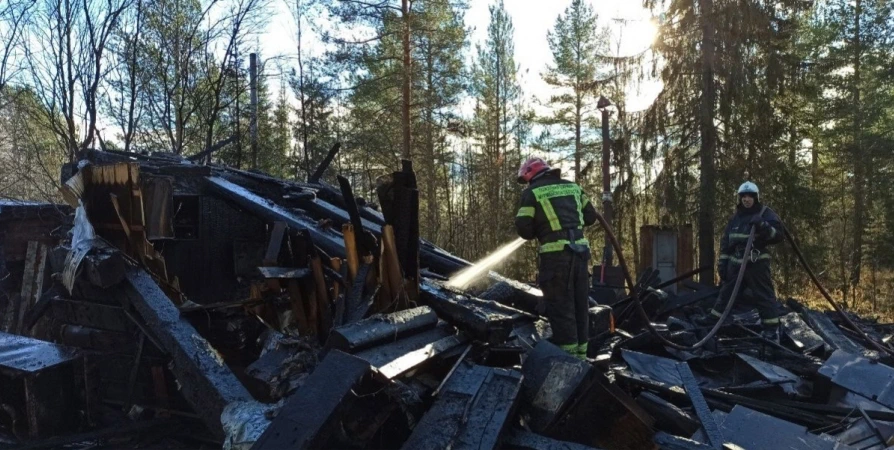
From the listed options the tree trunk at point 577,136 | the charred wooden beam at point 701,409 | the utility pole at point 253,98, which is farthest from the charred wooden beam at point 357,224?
the tree trunk at point 577,136

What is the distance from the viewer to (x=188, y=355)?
4090mm

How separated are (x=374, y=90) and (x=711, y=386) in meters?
14.5

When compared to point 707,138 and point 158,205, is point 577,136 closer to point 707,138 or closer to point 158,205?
point 707,138

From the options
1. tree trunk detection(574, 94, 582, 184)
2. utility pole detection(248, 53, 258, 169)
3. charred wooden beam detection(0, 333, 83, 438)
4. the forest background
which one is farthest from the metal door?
tree trunk detection(574, 94, 582, 184)

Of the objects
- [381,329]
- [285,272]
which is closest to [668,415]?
[381,329]

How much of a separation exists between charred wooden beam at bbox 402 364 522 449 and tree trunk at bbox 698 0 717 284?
1216cm

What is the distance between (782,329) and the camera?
6789 mm

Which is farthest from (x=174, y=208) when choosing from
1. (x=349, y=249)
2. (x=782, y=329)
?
(x=782, y=329)

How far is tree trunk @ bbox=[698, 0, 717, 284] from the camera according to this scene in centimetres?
1432

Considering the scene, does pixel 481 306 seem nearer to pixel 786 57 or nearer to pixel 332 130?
pixel 786 57

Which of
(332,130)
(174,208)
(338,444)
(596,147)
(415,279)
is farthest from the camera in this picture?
(596,147)

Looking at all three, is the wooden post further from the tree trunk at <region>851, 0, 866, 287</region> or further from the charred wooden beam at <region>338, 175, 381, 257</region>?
the tree trunk at <region>851, 0, 866, 287</region>

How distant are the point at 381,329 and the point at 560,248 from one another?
186 centimetres

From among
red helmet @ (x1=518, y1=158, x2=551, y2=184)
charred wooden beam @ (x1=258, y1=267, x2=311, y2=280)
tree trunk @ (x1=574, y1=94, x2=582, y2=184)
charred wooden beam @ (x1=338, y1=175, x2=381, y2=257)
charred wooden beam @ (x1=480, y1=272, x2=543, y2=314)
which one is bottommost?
charred wooden beam @ (x1=480, y1=272, x2=543, y2=314)
